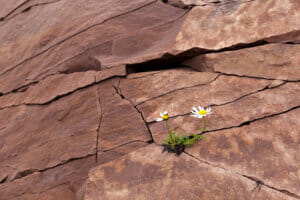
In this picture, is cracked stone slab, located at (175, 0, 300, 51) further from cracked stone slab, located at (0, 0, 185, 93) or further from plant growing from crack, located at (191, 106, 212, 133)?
plant growing from crack, located at (191, 106, 212, 133)

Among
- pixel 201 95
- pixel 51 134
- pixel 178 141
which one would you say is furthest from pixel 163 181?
pixel 51 134

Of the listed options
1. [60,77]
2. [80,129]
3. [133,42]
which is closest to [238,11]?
[133,42]

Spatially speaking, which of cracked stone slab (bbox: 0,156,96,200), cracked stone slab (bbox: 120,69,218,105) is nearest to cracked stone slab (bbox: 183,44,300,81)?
cracked stone slab (bbox: 120,69,218,105)

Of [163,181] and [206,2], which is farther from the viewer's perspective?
[206,2]

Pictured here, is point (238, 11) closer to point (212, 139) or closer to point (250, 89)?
point (250, 89)

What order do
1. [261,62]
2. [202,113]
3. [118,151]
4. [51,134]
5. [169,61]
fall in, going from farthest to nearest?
[51,134]
[169,61]
[118,151]
[261,62]
[202,113]

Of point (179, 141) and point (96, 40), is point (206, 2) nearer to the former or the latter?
point (96, 40)

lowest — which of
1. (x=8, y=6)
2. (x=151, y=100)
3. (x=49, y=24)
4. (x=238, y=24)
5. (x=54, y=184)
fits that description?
(x=54, y=184)
